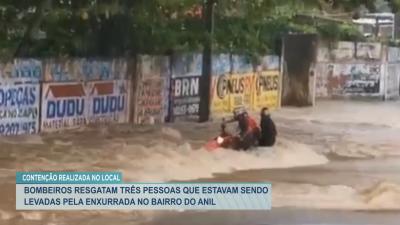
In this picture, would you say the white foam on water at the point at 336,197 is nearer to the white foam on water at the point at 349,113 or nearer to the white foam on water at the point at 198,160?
the white foam on water at the point at 198,160

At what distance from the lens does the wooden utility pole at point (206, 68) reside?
Answer: 1562 centimetres

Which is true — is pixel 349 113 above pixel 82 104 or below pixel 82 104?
below

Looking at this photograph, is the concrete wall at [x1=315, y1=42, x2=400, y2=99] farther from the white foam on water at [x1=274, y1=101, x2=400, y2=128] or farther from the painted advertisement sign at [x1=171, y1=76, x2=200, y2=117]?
the painted advertisement sign at [x1=171, y1=76, x2=200, y2=117]

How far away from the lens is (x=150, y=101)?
1623 centimetres

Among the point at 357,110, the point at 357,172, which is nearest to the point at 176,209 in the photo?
the point at 357,172

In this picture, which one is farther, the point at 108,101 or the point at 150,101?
the point at 150,101

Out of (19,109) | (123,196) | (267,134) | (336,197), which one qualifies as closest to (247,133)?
(267,134)

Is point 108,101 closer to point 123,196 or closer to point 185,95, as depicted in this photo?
point 185,95

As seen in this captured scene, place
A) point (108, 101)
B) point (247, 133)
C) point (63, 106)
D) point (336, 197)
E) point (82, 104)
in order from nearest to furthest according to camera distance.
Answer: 1. point (336, 197)
2. point (247, 133)
3. point (63, 106)
4. point (82, 104)
5. point (108, 101)

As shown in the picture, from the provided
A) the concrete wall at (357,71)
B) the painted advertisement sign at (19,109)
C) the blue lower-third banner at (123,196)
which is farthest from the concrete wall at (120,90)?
the blue lower-third banner at (123,196)

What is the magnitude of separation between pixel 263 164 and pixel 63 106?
423cm

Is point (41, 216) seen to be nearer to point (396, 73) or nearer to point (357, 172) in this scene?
point (357, 172)

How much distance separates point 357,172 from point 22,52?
17.7 feet

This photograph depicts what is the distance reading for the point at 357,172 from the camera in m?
11.0
